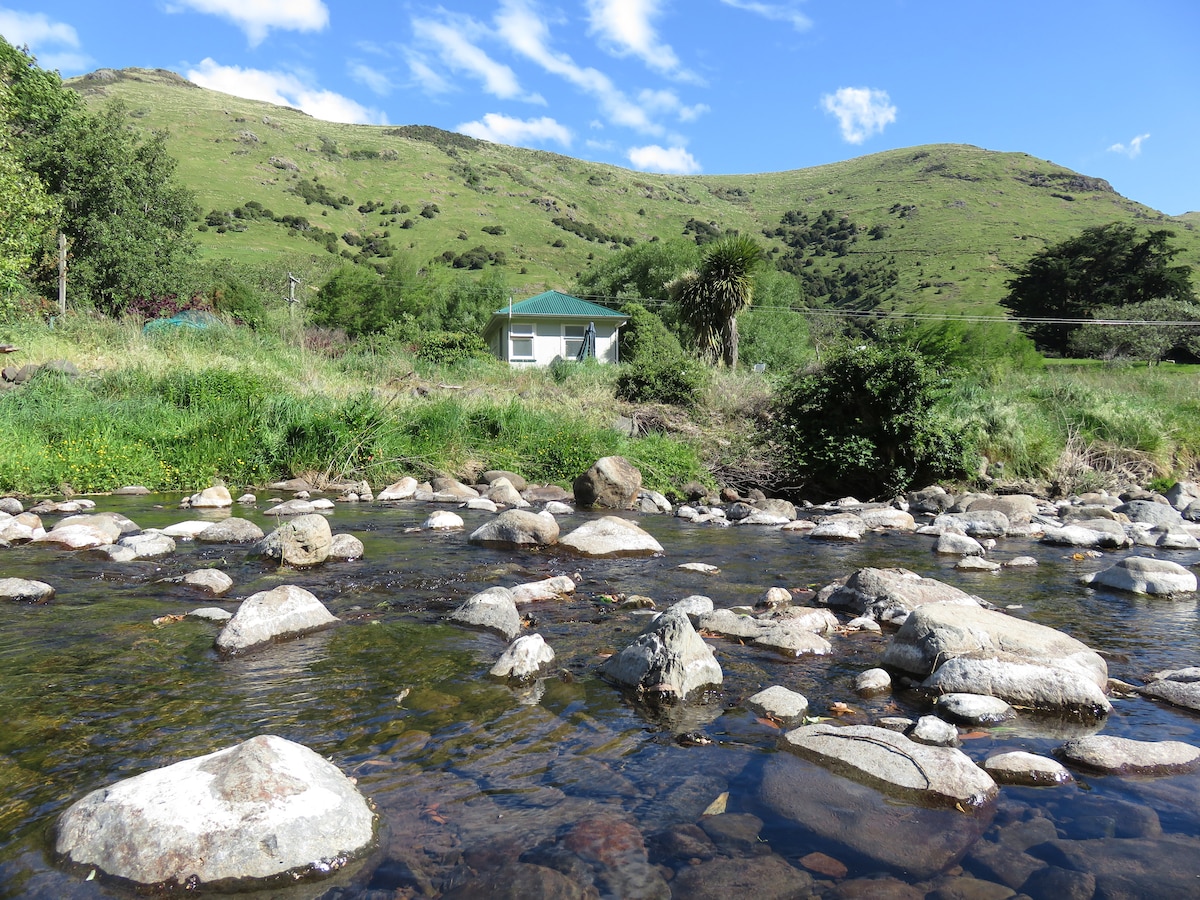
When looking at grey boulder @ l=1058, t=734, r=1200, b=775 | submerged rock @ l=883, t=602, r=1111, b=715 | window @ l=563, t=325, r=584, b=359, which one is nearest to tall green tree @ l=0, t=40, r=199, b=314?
window @ l=563, t=325, r=584, b=359

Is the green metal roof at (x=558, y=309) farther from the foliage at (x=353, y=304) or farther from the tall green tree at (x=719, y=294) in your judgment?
the tall green tree at (x=719, y=294)

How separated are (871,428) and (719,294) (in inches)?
552

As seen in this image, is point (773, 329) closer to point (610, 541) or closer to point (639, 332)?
Answer: point (639, 332)

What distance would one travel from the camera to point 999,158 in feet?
441

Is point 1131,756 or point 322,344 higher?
point 322,344

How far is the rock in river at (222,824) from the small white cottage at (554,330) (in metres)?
Result: 42.8

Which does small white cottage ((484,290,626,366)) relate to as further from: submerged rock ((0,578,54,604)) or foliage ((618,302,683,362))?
submerged rock ((0,578,54,604))

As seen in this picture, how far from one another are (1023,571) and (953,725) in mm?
5331

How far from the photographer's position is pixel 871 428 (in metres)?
14.4

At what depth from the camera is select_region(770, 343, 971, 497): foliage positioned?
1382cm

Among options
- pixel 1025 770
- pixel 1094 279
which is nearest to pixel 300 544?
pixel 1025 770

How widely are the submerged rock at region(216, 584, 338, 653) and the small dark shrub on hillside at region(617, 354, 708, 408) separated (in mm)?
14859

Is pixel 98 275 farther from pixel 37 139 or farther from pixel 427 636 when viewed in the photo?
pixel 427 636

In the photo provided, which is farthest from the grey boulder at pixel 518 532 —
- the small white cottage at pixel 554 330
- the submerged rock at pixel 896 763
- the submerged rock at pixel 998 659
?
the small white cottage at pixel 554 330
